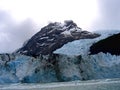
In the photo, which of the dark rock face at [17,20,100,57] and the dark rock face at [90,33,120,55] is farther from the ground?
the dark rock face at [17,20,100,57]

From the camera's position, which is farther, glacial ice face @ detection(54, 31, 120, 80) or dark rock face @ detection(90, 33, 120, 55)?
dark rock face @ detection(90, 33, 120, 55)

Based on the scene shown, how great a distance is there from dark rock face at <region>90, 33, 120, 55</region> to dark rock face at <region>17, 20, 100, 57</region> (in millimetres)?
20414

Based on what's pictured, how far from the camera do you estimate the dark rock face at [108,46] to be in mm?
Answer: 52906

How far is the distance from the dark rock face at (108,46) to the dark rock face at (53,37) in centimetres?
2041

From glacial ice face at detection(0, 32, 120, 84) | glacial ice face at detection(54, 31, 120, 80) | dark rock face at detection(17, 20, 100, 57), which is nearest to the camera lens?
glacial ice face at detection(54, 31, 120, 80)

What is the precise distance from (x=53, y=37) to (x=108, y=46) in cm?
3343

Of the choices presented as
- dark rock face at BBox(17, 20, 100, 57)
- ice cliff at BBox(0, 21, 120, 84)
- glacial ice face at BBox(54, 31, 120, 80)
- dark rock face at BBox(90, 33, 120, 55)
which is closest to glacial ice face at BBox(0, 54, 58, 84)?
ice cliff at BBox(0, 21, 120, 84)

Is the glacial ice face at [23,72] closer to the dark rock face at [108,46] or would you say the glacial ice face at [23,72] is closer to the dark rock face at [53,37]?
the dark rock face at [108,46]

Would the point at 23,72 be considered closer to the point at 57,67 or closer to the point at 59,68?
the point at 57,67

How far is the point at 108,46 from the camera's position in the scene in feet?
182

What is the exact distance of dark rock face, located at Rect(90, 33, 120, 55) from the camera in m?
52.9

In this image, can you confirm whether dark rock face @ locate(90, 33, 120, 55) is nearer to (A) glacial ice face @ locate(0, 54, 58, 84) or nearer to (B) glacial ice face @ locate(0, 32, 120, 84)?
(B) glacial ice face @ locate(0, 32, 120, 84)

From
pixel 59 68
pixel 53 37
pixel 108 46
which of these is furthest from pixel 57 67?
pixel 53 37

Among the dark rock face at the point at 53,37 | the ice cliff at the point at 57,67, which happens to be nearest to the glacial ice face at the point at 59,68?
the ice cliff at the point at 57,67
